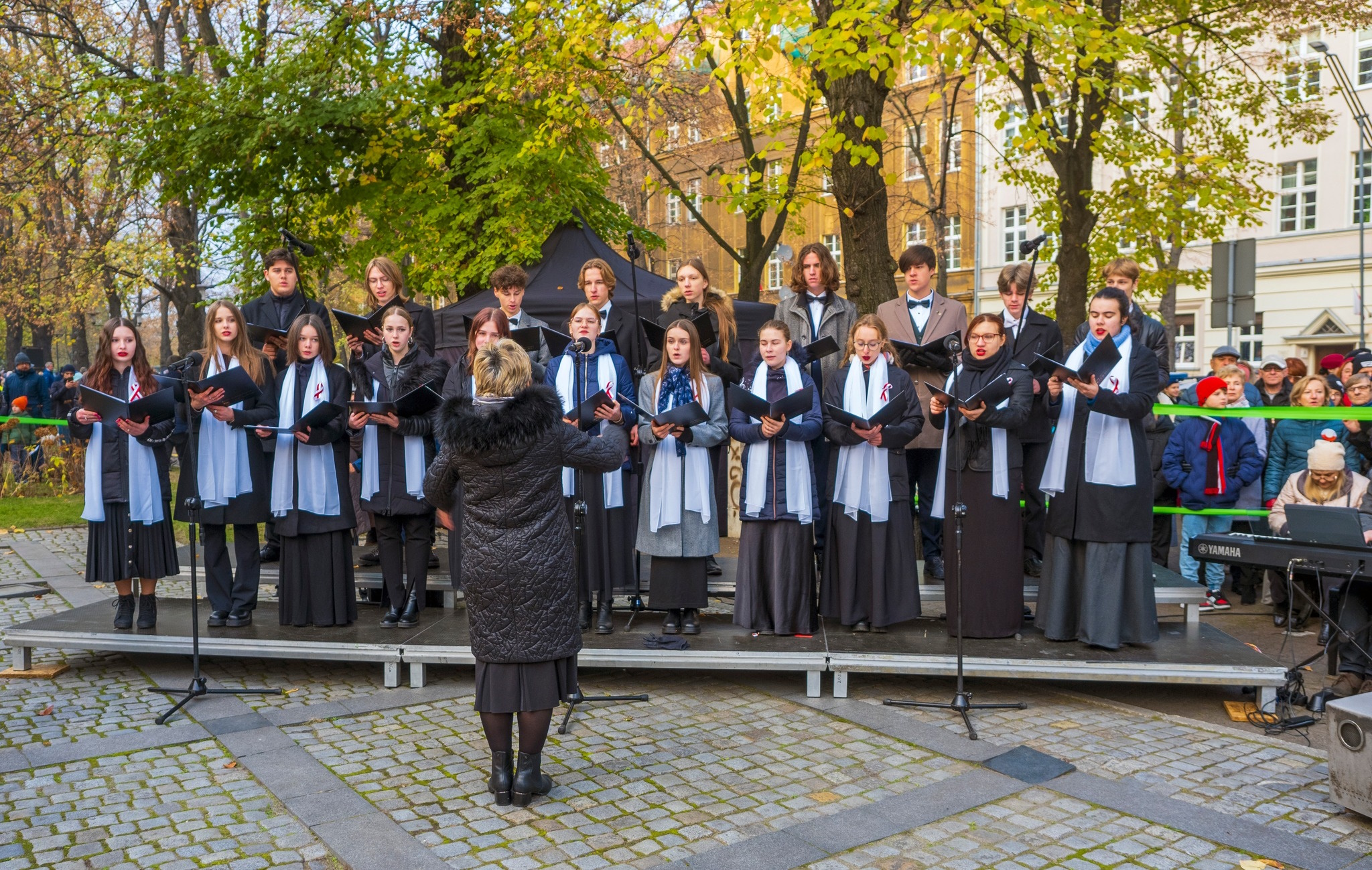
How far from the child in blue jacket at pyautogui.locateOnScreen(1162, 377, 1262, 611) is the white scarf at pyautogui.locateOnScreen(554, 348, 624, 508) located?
4.84 meters

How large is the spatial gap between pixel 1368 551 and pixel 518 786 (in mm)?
4413

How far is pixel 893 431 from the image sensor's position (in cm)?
689

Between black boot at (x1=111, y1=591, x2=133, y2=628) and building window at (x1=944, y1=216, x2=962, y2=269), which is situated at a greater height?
building window at (x1=944, y1=216, x2=962, y2=269)

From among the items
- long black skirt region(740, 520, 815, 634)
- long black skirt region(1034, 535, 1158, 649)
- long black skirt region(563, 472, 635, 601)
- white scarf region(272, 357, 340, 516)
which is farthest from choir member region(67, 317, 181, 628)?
long black skirt region(1034, 535, 1158, 649)

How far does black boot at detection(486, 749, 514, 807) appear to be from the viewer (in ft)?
16.5

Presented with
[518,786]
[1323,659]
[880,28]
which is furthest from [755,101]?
[518,786]

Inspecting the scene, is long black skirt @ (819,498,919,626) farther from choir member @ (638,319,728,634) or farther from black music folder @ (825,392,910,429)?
choir member @ (638,319,728,634)

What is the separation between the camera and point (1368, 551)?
19.0 feet

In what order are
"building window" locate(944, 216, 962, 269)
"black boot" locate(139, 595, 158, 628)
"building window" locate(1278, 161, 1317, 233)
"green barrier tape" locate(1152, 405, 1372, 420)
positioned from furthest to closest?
"building window" locate(944, 216, 962, 269) → "building window" locate(1278, 161, 1317, 233) → "green barrier tape" locate(1152, 405, 1372, 420) → "black boot" locate(139, 595, 158, 628)

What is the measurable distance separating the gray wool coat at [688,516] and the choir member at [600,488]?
215mm

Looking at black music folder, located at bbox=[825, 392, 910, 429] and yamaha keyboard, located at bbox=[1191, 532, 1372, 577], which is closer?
yamaha keyboard, located at bbox=[1191, 532, 1372, 577]

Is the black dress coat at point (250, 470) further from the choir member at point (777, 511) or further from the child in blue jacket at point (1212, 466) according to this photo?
the child in blue jacket at point (1212, 466)

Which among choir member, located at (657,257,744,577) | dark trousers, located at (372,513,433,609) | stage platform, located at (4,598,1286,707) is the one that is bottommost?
stage platform, located at (4,598,1286,707)

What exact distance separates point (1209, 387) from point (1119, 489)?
11.7 ft
